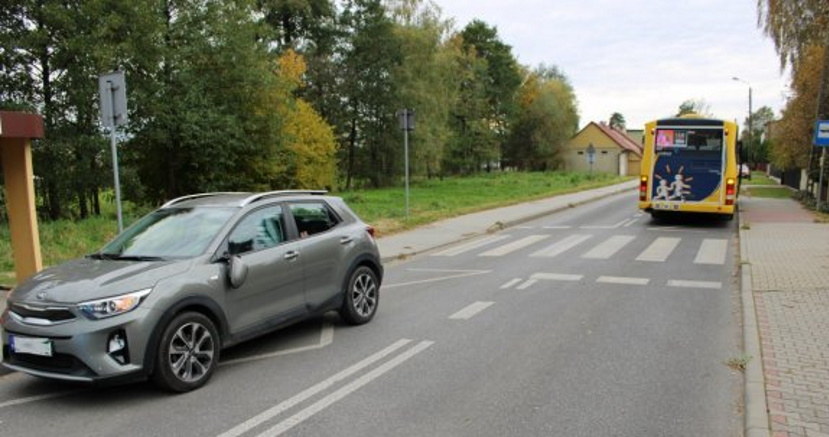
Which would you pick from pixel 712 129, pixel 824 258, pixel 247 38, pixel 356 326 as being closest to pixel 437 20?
pixel 247 38

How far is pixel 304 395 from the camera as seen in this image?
4.87 metres

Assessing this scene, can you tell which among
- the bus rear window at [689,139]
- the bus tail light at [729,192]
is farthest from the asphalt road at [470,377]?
the bus rear window at [689,139]

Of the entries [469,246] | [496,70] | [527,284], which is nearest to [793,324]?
[527,284]

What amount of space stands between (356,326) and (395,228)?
33.7ft

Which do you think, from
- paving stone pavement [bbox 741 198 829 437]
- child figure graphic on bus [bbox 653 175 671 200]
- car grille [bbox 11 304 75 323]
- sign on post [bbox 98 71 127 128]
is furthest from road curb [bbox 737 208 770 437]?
child figure graphic on bus [bbox 653 175 671 200]

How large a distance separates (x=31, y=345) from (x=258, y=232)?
2.04m

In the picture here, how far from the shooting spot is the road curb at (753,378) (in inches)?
163

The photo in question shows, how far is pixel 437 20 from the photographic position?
44.4 m

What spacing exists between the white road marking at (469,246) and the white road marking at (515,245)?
0.61m

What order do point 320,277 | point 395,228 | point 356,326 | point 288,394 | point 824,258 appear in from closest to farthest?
point 288,394 → point 320,277 → point 356,326 → point 824,258 → point 395,228

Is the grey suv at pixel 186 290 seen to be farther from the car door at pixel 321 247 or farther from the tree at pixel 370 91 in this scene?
the tree at pixel 370 91

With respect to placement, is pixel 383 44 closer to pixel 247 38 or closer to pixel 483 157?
pixel 247 38

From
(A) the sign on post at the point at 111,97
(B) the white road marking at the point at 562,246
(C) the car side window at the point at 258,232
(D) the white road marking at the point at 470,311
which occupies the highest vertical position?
(A) the sign on post at the point at 111,97

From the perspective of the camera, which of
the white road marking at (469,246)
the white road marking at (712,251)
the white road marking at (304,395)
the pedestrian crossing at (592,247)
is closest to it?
the white road marking at (304,395)
